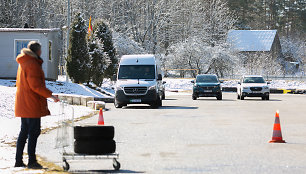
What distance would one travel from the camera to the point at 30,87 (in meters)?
9.15

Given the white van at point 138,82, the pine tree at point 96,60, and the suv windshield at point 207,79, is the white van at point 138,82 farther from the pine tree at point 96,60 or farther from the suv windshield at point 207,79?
the pine tree at point 96,60

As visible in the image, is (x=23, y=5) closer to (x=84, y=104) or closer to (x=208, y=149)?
(x=84, y=104)

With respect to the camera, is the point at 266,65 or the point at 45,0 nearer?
the point at 266,65

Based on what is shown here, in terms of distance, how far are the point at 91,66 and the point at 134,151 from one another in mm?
31173

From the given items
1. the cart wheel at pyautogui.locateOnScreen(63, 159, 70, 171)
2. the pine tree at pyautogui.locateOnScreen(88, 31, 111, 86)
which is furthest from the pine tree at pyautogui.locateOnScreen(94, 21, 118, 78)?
the cart wheel at pyautogui.locateOnScreen(63, 159, 70, 171)

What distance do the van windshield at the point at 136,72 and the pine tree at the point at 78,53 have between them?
13768 millimetres

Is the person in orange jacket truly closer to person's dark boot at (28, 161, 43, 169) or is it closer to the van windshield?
person's dark boot at (28, 161, 43, 169)

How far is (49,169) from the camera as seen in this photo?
30.5 feet

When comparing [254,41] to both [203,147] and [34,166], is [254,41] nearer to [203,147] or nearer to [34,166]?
[203,147]

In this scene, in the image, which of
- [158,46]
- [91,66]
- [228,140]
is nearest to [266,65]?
[158,46]

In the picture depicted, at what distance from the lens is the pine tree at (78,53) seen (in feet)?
136

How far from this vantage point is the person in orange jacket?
913 cm

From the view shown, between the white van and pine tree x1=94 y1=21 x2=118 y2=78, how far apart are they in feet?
71.3

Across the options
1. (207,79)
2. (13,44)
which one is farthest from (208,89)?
(13,44)
